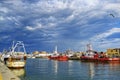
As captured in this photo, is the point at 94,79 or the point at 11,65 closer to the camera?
the point at 94,79

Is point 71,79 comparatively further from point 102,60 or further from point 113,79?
point 102,60

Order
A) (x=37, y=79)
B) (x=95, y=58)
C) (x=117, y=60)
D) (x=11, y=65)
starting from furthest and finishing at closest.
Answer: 1. (x=95, y=58)
2. (x=117, y=60)
3. (x=11, y=65)
4. (x=37, y=79)

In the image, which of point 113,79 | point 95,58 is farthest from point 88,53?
point 113,79

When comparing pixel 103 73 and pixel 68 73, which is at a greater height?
pixel 68 73

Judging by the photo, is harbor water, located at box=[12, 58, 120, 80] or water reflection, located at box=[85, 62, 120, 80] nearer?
harbor water, located at box=[12, 58, 120, 80]

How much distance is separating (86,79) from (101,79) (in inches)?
123

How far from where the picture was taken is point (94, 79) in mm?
52312

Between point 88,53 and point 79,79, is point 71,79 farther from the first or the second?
point 88,53

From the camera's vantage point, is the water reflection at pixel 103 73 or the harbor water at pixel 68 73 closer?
the harbor water at pixel 68 73

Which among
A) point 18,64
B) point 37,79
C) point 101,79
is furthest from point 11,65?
point 101,79

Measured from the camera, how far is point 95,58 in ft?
527

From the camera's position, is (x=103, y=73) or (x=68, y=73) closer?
(x=68, y=73)

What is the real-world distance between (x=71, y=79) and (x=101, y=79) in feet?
21.4

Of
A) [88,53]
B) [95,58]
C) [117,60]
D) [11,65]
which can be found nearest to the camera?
[11,65]
